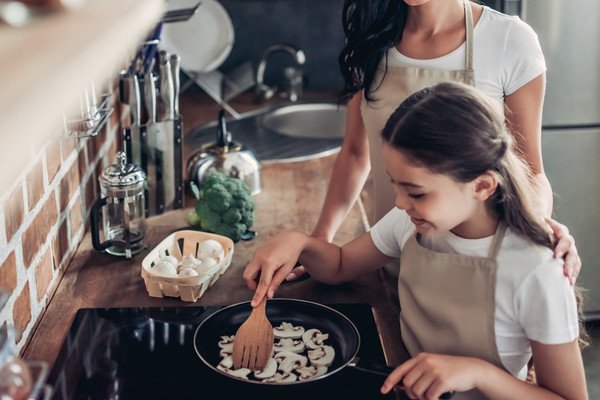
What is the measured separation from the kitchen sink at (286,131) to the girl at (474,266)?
1.25 metres

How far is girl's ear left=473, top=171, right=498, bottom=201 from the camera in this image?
1316 mm

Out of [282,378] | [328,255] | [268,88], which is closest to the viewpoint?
[282,378]

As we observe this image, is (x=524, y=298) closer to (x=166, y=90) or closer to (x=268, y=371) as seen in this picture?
(x=268, y=371)

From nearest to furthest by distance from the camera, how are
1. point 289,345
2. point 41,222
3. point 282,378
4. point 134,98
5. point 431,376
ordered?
point 431,376 < point 282,378 < point 289,345 < point 41,222 < point 134,98

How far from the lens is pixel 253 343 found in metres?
1.35

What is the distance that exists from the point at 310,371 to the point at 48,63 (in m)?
0.90

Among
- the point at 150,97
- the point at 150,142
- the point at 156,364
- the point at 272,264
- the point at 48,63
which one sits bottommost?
the point at 156,364

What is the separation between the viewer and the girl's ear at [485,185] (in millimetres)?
1316

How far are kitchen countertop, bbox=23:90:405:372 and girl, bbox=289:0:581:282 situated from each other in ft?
0.41

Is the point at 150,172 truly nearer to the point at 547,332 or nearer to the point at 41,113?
the point at 547,332

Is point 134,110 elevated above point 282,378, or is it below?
above

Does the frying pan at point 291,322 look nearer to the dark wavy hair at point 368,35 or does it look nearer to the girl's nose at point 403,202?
the girl's nose at point 403,202

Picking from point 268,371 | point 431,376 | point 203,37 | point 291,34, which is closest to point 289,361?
point 268,371

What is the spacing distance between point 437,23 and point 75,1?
1.18m
